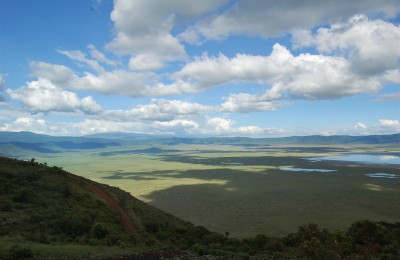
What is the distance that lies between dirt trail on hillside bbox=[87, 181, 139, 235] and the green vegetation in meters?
0.55

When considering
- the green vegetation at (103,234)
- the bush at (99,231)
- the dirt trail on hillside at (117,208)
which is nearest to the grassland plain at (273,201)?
the green vegetation at (103,234)

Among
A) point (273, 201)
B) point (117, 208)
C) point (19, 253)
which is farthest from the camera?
point (273, 201)

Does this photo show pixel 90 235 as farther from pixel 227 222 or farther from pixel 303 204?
pixel 303 204

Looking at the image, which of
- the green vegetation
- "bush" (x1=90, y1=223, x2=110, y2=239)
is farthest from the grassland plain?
"bush" (x1=90, y1=223, x2=110, y2=239)

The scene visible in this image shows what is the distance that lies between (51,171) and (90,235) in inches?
836

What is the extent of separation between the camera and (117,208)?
3731 cm

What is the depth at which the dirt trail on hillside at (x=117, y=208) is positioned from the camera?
1216 inches

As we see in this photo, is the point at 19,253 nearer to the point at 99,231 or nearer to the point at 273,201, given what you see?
the point at 99,231

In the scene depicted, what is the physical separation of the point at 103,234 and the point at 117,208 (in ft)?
42.1

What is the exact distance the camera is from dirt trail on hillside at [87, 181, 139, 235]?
30.9 metres

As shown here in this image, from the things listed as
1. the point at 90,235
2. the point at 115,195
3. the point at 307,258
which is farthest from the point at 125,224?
the point at 307,258

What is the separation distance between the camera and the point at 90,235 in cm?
2414

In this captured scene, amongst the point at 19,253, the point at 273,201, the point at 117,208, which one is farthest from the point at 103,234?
the point at 273,201

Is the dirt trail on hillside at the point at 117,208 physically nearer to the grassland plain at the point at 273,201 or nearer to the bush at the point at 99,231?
the bush at the point at 99,231
